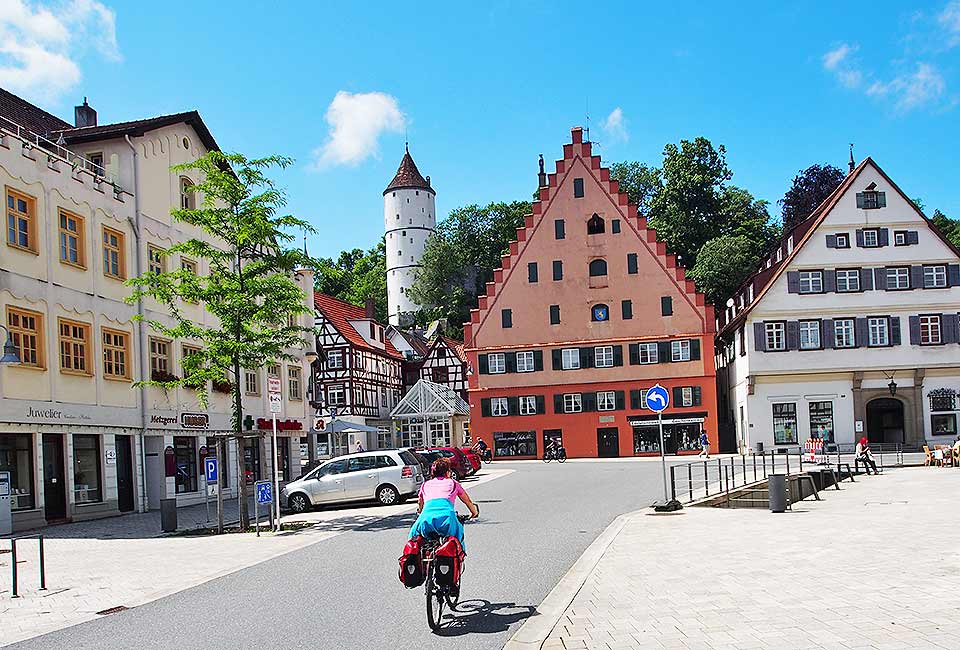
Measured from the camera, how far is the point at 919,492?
25.4m

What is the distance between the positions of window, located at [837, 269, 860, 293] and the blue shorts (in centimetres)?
5084

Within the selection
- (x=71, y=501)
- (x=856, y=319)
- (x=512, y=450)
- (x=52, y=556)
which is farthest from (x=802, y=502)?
(x=512, y=450)

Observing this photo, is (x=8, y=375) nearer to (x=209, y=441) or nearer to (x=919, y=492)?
(x=209, y=441)

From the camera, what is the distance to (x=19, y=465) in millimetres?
24875

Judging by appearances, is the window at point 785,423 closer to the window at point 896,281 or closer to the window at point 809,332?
the window at point 809,332

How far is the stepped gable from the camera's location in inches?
2514

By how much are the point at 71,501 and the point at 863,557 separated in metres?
20.7

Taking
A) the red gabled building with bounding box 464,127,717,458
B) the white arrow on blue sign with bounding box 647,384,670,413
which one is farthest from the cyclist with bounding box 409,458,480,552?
the red gabled building with bounding box 464,127,717,458

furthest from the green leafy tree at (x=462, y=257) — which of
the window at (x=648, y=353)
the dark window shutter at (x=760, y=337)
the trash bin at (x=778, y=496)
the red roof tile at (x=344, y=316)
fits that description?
the trash bin at (x=778, y=496)

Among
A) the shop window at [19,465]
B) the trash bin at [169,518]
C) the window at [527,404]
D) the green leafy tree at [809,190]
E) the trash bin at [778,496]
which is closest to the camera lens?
the trash bin at [778,496]

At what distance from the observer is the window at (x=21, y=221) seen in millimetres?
25141

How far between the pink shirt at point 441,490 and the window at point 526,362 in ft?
181

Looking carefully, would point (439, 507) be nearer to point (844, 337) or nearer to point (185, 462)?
point (185, 462)

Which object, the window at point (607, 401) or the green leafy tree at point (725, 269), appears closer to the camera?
the window at point (607, 401)
